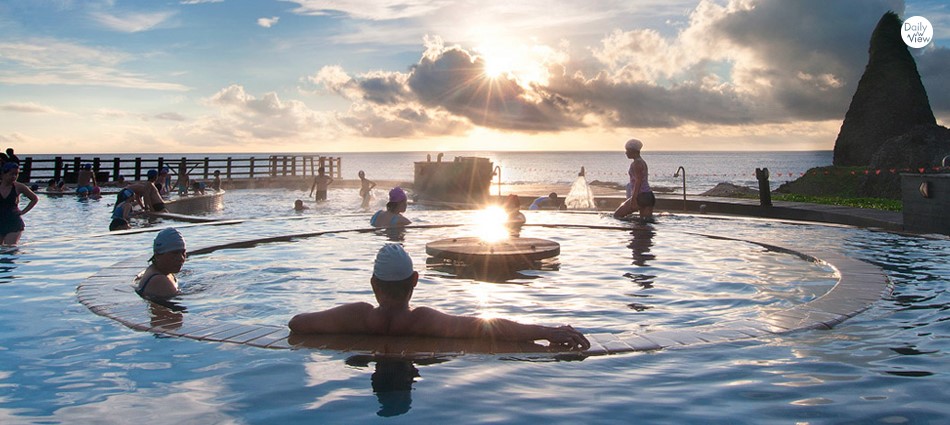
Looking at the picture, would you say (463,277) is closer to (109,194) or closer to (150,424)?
(150,424)

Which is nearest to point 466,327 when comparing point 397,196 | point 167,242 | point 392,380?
point 392,380

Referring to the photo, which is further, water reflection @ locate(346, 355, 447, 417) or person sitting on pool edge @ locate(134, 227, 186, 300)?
person sitting on pool edge @ locate(134, 227, 186, 300)

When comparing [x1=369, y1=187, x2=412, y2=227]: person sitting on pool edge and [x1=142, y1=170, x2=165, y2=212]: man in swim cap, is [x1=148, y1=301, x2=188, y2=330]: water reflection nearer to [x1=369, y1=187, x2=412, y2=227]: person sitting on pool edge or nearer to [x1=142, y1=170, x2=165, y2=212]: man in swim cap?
[x1=369, y1=187, x2=412, y2=227]: person sitting on pool edge

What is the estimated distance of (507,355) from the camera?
509 centimetres

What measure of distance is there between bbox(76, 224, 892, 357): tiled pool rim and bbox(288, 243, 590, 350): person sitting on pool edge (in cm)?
7

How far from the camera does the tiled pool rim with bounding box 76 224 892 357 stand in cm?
520

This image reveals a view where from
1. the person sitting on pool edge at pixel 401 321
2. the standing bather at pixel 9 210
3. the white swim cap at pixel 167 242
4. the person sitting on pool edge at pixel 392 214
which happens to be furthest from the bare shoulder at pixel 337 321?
the standing bather at pixel 9 210

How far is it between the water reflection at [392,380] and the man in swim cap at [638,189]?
9.79 metres

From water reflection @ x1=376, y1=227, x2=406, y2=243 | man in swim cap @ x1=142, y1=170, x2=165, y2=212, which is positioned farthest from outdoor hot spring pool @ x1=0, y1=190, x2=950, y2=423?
man in swim cap @ x1=142, y1=170, x2=165, y2=212

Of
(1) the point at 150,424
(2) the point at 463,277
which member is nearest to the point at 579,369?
(1) the point at 150,424

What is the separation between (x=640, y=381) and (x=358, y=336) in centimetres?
201

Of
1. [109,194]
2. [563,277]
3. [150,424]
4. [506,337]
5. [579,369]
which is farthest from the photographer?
[109,194]

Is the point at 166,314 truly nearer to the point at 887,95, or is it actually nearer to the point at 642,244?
the point at 642,244

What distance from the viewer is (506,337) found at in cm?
534
